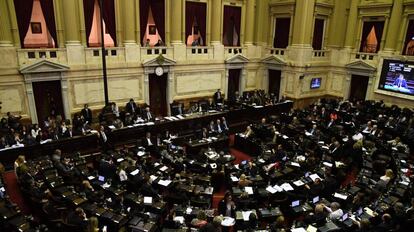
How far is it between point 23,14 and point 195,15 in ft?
34.5

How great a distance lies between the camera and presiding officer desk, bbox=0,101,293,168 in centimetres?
1220

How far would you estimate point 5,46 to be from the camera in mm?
14719

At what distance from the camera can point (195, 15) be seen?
2106cm

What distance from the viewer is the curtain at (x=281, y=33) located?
904 inches

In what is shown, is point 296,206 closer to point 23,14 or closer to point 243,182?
point 243,182

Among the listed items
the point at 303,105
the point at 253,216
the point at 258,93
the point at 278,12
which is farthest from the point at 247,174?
the point at 278,12

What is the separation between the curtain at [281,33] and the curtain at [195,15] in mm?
6056

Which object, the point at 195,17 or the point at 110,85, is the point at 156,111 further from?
the point at 195,17

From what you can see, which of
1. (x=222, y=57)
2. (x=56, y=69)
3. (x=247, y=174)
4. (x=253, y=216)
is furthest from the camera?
(x=222, y=57)

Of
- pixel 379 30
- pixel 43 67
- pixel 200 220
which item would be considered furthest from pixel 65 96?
pixel 379 30

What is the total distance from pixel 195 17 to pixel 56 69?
9.93 m

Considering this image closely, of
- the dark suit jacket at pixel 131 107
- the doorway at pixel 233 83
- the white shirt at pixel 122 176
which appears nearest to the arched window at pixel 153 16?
the dark suit jacket at pixel 131 107

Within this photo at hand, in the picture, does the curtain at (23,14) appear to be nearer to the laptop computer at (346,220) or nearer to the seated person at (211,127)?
the seated person at (211,127)

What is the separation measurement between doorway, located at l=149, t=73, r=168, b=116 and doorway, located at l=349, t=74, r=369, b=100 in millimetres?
14026
